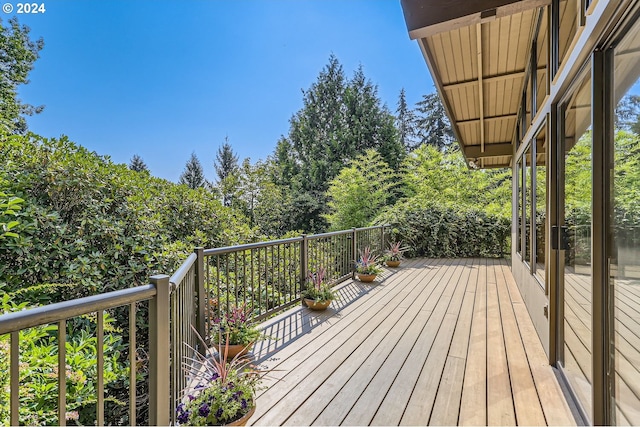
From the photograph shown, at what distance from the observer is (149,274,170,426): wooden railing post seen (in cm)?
127

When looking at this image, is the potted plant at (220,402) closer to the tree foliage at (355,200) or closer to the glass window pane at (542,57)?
the glass window pane at (542,57)

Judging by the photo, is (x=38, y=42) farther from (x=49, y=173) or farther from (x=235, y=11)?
(x=49, y=173)

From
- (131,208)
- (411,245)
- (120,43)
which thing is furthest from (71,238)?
(120,43)

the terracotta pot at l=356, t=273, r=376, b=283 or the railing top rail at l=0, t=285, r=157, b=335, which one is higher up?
the railing top rail at l=0, t=285, r=157, b=335

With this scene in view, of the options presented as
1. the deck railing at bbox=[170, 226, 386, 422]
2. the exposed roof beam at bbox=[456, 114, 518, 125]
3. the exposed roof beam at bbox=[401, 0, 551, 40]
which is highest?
the exposed roof beam at bbox=[456, 114, 518, 125]

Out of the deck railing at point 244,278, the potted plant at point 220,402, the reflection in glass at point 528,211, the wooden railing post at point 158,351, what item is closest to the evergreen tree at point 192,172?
the deck railing at point 244,278

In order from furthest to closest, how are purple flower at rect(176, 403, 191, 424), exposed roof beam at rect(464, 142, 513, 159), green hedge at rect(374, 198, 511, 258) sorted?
green hedge at rect(374, 198, 511, 258) < exposed roof beam at rect(464, 142, 513, 159) < purple flower at rect(176, 403, 191, 424)

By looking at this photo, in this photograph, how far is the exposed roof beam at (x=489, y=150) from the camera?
6.44 metres

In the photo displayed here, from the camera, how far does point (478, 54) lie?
3.57m

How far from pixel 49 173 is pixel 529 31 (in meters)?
5.22

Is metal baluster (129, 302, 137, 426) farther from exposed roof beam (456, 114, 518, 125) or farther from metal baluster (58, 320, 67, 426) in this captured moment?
exposed roof beam (456, 114, 518, 125)

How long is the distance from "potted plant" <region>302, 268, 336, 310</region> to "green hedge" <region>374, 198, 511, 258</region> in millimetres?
5044

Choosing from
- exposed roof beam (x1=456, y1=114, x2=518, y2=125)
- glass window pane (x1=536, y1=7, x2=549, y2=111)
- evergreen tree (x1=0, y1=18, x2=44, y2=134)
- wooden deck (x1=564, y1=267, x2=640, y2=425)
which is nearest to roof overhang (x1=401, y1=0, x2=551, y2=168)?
exposed roof beam (x1=456, y1=114, x2=518, y2=125)

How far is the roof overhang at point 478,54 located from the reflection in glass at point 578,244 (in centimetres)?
→ 86
